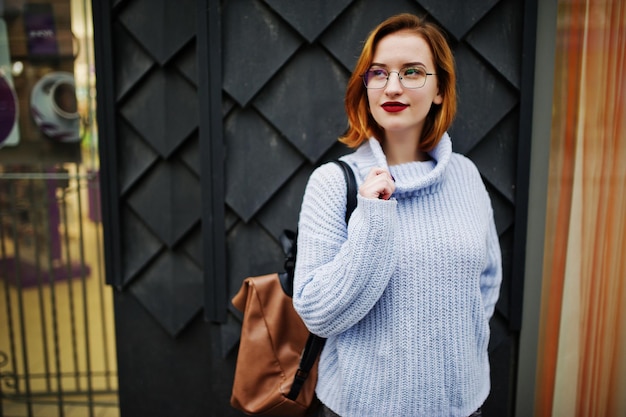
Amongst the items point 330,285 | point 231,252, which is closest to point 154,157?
point 231,252

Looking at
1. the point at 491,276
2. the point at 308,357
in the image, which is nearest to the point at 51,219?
the point at 308,357

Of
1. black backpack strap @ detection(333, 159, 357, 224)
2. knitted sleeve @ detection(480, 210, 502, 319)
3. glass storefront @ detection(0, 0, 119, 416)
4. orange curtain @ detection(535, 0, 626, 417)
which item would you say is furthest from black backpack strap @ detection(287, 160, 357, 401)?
glass storefront @ detection(0, 0, 119, 416)

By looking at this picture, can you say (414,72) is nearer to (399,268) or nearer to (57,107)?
(399,268)

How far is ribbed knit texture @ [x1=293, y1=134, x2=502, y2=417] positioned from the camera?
1.27 m

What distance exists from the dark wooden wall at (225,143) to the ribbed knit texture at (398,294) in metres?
0.64

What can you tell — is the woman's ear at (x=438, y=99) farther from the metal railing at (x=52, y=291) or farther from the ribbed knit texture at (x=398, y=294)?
the metal railing at (x=52, y=291)

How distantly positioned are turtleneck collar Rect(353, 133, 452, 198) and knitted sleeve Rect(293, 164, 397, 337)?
0.11 m

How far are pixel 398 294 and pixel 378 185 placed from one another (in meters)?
0.30

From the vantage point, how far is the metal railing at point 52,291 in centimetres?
255

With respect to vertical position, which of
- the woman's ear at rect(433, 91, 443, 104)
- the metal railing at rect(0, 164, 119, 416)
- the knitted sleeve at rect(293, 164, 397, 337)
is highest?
the woman's ear at rect(433, 91, 443, 104)

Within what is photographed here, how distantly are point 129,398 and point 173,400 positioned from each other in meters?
0.21

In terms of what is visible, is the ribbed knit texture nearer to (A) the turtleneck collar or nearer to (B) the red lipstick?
(A) the turtleneck collar

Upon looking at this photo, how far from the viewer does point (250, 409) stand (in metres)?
1.64

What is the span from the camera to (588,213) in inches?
74.2
